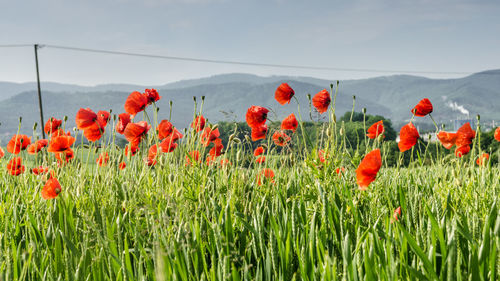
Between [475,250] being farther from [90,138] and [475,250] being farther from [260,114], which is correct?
[90,138]

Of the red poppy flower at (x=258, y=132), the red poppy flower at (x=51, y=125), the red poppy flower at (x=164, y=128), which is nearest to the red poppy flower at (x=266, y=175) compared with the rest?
the red poppy flower at (x=258, y=132)

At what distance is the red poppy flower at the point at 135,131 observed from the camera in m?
2.50

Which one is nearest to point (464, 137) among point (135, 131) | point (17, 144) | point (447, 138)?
point (447, 138)

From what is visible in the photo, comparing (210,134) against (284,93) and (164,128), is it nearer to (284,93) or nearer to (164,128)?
(164,128)

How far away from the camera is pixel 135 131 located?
2.52 m

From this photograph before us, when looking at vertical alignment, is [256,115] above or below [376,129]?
above

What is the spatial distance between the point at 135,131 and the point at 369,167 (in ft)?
4.74

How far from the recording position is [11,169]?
11.4ft

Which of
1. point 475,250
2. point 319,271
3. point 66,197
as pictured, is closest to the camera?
point 475,250

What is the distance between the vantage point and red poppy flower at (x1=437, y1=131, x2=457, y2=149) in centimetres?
276

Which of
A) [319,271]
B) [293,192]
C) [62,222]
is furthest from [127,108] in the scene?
[319,271]

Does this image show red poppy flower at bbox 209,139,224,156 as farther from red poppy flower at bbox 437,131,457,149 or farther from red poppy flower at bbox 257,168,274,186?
red poppy flower at bbox 437,131,457,149

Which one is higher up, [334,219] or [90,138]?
[90,138]

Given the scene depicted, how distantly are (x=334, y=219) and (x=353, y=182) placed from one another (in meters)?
0.60
